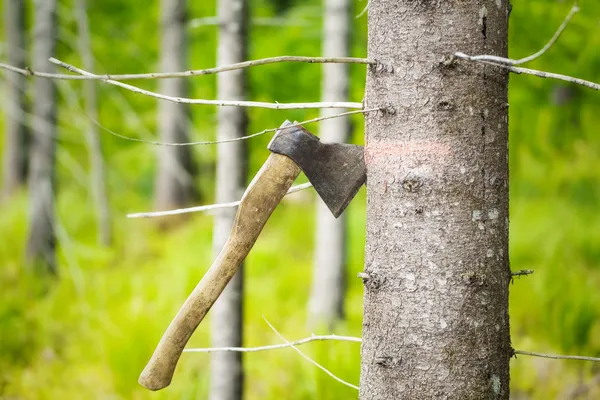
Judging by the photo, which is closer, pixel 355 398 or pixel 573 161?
pixel 355 398

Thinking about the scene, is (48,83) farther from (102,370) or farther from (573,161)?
(573,161)

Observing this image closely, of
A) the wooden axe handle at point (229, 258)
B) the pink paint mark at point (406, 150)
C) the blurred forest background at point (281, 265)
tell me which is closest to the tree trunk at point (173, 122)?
the blurred forest background at point (281, 265)

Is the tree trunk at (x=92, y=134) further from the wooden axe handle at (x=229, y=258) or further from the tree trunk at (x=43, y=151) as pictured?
the wooden axe handle at (x=229, y=258)

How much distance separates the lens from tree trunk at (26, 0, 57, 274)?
4566mm

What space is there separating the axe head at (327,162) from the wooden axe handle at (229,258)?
0.03m

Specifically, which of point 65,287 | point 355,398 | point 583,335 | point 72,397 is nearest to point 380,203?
point 355,398

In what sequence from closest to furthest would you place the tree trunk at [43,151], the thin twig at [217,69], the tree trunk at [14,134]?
1. the thin twig at [217,69]
2. the tree trunk at [43,151]
3. the tree trunk at [14,134]

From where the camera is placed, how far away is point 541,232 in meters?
5.43

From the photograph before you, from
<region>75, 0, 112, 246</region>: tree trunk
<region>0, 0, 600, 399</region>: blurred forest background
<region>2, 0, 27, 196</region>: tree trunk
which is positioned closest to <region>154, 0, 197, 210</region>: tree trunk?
<region>0, 0, 600, 399</region>: blurred forest background

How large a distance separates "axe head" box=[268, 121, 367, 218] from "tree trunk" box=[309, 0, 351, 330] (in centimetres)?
276

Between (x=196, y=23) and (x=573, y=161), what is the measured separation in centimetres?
598

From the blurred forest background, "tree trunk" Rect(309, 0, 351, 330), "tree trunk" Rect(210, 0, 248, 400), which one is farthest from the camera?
"tree trunk" Rect(309, 0, 351, 330)

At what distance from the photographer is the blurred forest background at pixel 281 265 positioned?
3307 millimetres

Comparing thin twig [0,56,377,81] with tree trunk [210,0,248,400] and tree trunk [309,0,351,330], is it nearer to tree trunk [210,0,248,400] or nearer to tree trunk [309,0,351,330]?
tree trunk [210,0,248,400]
